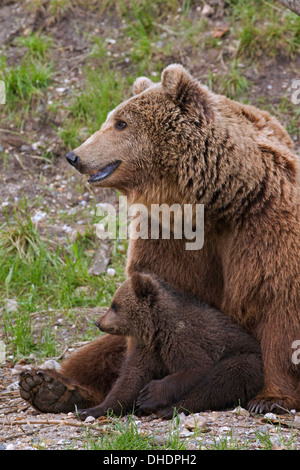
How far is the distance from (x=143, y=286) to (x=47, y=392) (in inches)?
37.6

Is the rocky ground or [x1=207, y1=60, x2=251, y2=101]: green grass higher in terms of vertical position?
[x1=207, y1=60, x2=251, y2=101]: green grass

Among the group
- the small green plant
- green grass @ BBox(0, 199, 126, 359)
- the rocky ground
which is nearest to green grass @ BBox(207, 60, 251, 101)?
the small green plant

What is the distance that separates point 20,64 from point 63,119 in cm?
100

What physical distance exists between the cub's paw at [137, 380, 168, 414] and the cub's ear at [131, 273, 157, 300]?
0.62 meters

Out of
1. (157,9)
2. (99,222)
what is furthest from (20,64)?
(99,222)

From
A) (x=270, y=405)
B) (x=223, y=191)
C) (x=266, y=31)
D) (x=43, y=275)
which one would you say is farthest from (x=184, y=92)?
(x=266, y=31)

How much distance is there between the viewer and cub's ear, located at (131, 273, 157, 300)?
16.8 ft

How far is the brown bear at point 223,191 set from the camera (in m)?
4.70

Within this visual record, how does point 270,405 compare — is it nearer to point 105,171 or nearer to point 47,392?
point 47,392

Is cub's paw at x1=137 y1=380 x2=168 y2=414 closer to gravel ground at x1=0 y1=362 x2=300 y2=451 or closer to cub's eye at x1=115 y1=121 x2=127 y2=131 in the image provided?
gravel ground at x1=0 y1=362 x2=300 y2=451

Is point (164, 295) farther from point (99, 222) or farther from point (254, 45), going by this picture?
point (254, 45)

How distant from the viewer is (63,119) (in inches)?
331

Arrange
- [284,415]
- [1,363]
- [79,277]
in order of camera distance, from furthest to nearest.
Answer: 1. [79,277]
2. [1,363]
3. [284,415]

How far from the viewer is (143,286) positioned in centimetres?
512
